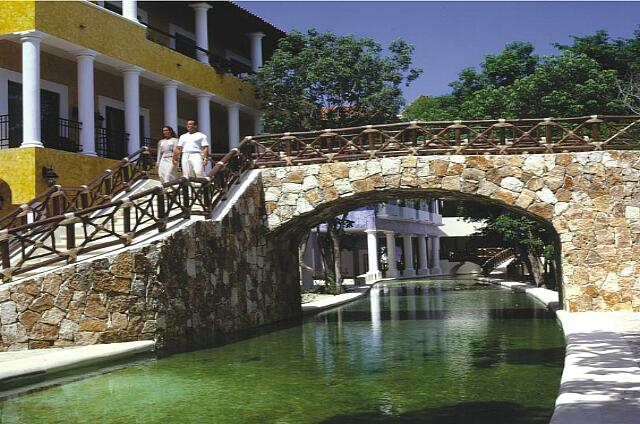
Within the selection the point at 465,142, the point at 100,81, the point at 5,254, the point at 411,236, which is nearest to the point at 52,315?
the point at 5,254

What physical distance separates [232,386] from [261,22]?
20.6m

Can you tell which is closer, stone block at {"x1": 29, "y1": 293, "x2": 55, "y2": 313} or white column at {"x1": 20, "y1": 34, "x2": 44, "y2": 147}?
stone block at {"x1": 29, "y1": 293, "x2": 55, "y2": 313}

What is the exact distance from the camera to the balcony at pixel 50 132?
1838 cm

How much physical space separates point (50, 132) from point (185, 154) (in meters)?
5.74

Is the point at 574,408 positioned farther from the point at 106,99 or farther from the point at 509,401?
the point at 106,99

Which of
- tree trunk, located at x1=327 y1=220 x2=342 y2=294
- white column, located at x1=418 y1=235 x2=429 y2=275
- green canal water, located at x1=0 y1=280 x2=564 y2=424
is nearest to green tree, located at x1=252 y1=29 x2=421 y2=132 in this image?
tree trunk, located at x1=327 y1=220 x2=342 y2=294

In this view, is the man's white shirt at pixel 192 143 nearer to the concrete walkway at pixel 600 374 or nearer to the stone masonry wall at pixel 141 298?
the stone masonry wall at pixel 141 298

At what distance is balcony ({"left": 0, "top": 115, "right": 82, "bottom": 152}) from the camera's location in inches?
723

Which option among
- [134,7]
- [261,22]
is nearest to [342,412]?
[134,7]

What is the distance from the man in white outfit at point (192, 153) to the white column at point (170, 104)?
7.11 metres

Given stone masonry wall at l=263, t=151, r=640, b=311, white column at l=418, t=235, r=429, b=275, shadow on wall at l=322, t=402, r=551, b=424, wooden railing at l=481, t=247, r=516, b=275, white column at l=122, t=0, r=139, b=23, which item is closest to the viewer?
shadow on wall at l=322, t=402, r=551, b=424

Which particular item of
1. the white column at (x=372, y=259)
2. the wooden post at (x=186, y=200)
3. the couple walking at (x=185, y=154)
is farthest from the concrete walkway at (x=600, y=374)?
the white column at (x=372, y=259)

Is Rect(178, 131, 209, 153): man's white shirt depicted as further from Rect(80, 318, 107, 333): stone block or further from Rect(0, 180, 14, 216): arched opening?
Rect(0, 180, 14, 216): arched opening

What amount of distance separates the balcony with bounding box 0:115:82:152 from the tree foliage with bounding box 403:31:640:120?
16172 mm
